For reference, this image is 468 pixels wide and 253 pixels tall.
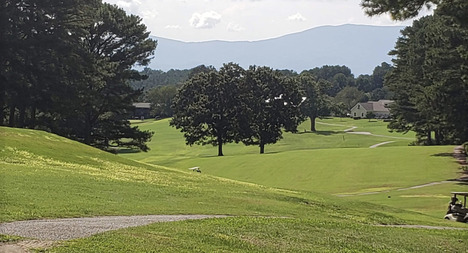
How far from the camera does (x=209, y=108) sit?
231 feet

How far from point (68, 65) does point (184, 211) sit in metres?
30.8

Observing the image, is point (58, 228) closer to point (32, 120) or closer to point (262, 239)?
point (262, 239)

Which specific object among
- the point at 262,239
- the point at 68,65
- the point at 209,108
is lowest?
the point at 262,239

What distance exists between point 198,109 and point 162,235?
58783 mm

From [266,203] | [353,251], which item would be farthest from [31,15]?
[353,251]

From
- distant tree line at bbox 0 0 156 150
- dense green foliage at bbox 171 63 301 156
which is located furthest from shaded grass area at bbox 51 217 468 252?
dense green foliage at bbox 171 63 301 156

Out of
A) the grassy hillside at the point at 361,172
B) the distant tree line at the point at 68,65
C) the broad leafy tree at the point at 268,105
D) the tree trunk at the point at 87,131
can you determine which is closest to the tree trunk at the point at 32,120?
the distant tree line at the point at 68,65

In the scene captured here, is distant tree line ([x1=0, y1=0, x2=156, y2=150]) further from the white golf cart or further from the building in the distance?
the building in the distance

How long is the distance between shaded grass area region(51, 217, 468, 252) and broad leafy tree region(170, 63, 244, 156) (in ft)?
179

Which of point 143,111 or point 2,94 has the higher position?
point 2,94

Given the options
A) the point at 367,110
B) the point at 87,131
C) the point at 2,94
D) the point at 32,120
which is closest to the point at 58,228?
the point at 2,94

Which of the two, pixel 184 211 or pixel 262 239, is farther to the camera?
pixel 184 211

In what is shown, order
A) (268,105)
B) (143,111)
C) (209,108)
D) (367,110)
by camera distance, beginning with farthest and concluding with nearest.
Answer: (143,111) < (367,110) < (268,105) < (209,108)

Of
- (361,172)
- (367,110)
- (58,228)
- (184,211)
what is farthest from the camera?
(367,110)
